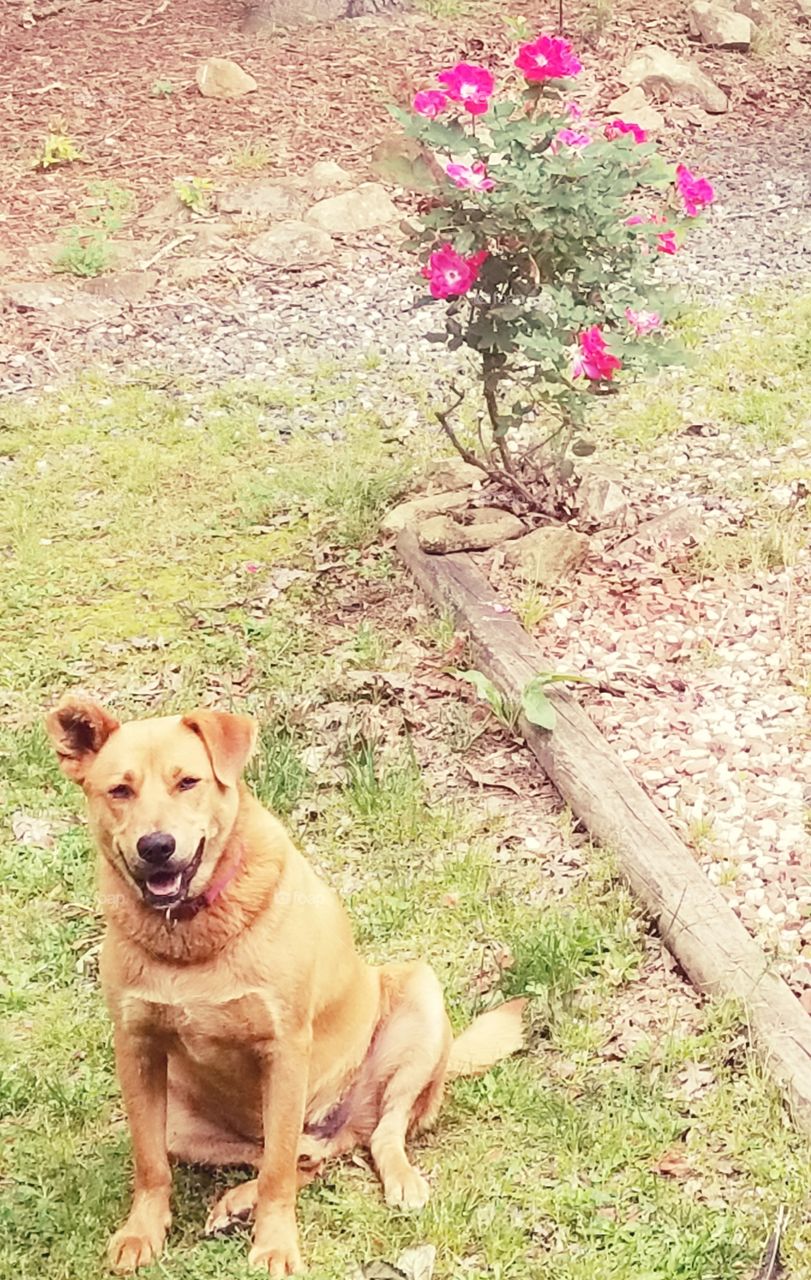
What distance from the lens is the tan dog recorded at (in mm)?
3074

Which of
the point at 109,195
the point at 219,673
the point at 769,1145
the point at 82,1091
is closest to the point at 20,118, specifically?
the point at 109,195

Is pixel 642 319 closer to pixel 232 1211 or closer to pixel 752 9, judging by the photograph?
pixel 232 1211

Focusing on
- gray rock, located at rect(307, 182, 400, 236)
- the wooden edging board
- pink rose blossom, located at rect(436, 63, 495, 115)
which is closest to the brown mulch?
gray rock, located at rect(307, 182, 400, 236)

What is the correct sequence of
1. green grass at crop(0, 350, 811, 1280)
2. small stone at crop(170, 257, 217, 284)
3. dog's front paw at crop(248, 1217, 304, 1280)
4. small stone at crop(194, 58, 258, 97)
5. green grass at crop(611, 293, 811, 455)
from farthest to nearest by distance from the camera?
small stone at crop(194, 58, 258, 97) → small stone at crop(170, 257, 217, 284) → green grass at crop(611, 293, 811, 455) → green grass at crop(0, 350, 811, 1280) → dog's front paw at crop(248, 1217, 304, 1280)

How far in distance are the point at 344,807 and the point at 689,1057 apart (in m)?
1.44

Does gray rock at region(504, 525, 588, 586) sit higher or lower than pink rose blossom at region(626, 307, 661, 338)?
lower

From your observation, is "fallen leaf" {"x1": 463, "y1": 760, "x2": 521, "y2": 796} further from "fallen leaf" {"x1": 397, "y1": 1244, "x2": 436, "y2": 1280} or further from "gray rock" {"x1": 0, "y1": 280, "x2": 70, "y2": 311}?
"gray rock" {"x1": 0, "y1": 280, "x2": 70, "y2": 311}

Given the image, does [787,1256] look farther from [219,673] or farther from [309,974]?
[219,673]

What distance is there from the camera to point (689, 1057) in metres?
3.74

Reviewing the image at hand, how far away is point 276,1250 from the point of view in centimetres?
321

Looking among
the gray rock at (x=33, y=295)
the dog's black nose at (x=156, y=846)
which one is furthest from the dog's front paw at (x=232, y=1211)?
the gray rock at (x=33, y=295)

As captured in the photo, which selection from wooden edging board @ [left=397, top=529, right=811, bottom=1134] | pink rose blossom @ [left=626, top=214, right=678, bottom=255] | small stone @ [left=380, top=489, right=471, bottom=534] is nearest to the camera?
wooden edging board @ [left=397, top=529, right=811, bottom=1134]

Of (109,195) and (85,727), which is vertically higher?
(85,727)

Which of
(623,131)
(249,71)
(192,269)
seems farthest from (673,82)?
(623,131)
